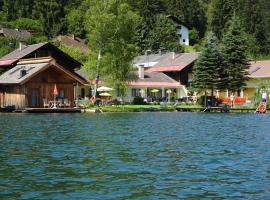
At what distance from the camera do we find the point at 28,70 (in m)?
62.2

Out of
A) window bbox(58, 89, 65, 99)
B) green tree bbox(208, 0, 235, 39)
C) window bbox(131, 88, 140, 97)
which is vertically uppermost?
green tree bbox(208, 0, 235, 39)

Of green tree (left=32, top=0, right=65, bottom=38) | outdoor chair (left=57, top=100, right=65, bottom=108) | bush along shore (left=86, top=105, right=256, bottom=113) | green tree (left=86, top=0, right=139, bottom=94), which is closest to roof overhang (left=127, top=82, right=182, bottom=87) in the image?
green tree (left=86, top=0, right=139, bottom=94)

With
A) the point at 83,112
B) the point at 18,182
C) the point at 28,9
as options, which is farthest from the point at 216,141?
the point at 28,9

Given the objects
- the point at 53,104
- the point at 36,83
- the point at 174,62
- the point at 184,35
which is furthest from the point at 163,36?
the point at 53,104

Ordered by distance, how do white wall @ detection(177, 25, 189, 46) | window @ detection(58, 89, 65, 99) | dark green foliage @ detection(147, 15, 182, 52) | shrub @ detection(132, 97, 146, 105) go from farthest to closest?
white wall @ detection(177, 25, 189, 46)
dark green foliage @ detection(147, 15, 182, 52)
shrub @ detection(132, 97, 146, 105)
window @ detection(58, 89, 65, 99)

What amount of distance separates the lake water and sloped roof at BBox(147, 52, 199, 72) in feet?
197

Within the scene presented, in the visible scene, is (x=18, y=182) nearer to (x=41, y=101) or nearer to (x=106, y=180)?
(x=106, y=180)

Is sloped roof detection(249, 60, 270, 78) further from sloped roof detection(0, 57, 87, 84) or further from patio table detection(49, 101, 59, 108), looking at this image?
patio table detection(49, 101, 59, 108)

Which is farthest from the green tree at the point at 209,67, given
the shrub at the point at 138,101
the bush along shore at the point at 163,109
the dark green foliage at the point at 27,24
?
the dark green foliage at the point at 27,24

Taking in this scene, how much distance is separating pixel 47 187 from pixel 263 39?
12673 cm

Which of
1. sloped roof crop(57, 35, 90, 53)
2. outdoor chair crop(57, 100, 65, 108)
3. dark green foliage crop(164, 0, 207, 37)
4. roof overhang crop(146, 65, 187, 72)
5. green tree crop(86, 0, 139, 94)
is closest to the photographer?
outdoor chair crop(57, 100, 65, 108)

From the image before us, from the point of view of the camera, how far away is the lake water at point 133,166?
1470cm

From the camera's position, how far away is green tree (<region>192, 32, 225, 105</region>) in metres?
69.0

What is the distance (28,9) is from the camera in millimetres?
143000
